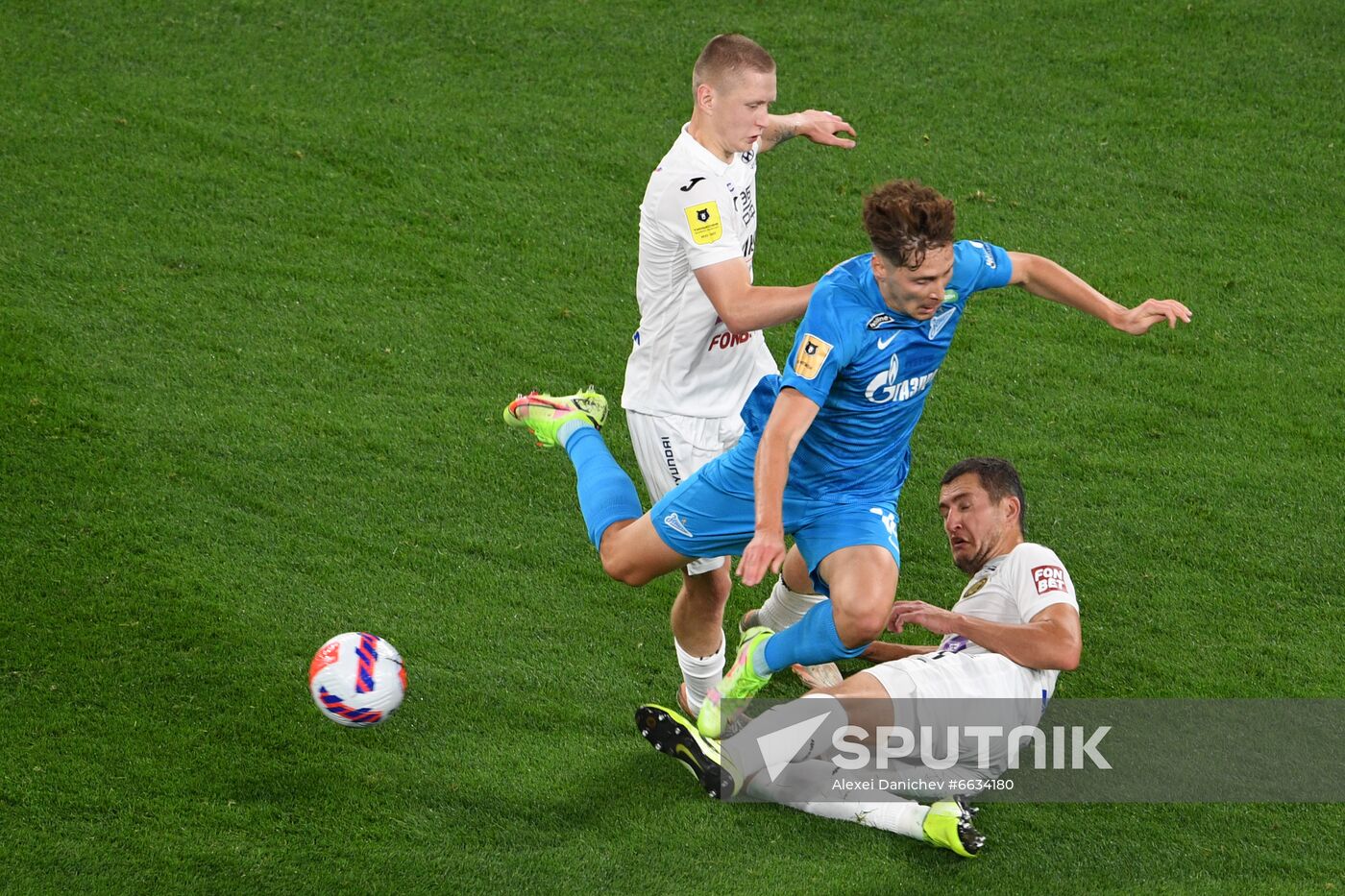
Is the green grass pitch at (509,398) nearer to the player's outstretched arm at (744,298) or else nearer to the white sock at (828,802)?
the white sock at (828,802)

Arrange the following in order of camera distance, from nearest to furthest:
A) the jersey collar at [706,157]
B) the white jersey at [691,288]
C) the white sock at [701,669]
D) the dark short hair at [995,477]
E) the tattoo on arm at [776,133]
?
the white jersey at [691,288] < the jersey collar at [706,157] < the white sock at [701,669] < the dark short hair at [995,477] < the tattoo on arm at [776,133]

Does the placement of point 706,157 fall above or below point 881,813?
above

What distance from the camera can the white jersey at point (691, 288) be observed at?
5070 millimetres

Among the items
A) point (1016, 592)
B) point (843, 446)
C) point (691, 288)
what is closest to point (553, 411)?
point (691, 288)

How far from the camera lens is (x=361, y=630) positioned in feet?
19.7

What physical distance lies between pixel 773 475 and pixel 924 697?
1224 mm

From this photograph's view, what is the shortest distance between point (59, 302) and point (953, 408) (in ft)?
16.3

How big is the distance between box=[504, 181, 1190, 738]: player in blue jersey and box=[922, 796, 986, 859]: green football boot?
70 cm

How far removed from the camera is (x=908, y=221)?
14.4ft

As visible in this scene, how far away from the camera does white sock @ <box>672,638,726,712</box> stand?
18.1 feet

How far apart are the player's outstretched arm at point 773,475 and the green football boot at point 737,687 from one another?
0.62m

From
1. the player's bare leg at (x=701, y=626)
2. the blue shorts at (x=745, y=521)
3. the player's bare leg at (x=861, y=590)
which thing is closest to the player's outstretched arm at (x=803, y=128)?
the blue shorts at (x=745, y=521)

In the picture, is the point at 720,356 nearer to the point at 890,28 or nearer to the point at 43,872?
the point at 43,872

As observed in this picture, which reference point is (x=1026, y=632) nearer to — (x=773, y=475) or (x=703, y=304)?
(x=773, y=475)
